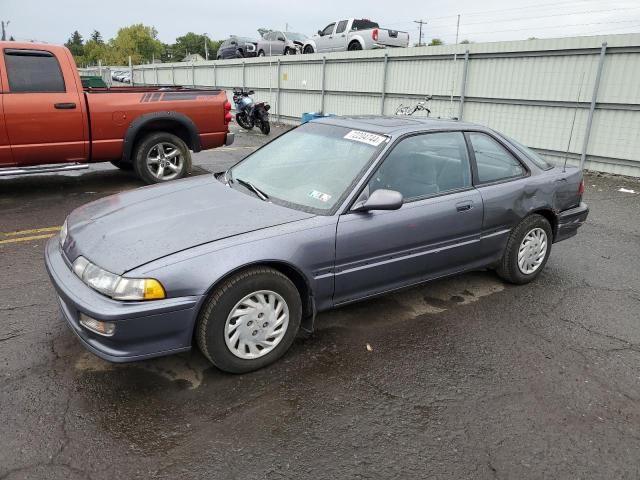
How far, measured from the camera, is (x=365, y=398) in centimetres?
290

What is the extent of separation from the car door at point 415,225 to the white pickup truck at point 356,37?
17.0 metres

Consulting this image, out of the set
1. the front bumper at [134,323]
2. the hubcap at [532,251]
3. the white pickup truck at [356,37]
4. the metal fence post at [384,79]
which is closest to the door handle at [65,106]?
the front bumper at [134,323]

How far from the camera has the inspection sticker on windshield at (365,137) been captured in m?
3.68

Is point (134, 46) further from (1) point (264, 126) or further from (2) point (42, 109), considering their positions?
(2) point (42, 109)

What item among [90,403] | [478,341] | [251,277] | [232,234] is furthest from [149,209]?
[478,341]

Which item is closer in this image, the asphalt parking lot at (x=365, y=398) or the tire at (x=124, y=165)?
the asphalt parking lot at (x=365, y=398)

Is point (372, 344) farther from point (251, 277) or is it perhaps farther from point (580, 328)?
point (580, 328)

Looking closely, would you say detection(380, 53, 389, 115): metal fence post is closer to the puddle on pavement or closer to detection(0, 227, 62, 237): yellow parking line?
detection(0, 227, 62, 237): yellow parking line

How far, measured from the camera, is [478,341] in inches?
141

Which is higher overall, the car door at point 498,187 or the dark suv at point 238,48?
the dark suv at point 238,48

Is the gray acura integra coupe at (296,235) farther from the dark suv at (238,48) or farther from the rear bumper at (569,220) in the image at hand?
the dark suv at (238,48)

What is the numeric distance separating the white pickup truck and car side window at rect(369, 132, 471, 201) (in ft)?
55.1

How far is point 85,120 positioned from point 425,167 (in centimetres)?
505

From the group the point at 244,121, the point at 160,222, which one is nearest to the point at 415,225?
the point at 160,222
